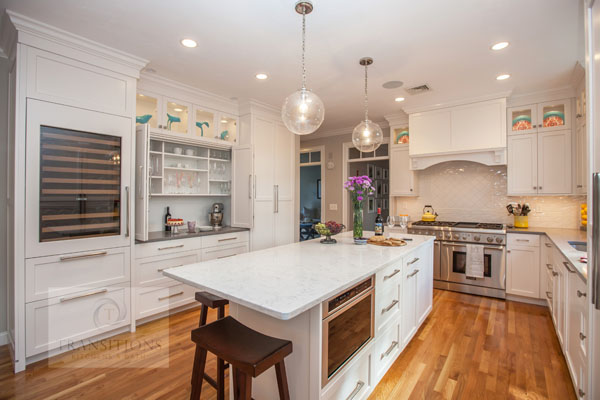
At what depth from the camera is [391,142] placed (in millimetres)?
4848

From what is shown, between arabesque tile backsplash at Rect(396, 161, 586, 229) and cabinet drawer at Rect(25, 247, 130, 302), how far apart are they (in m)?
4.14

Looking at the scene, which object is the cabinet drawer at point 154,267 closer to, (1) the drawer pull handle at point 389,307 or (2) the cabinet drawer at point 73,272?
(2) the cabinet drawer at point 73,272

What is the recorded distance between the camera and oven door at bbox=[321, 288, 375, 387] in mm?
1407

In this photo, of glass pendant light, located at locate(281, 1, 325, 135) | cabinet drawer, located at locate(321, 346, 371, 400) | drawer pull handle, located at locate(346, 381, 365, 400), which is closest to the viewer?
cabinet drawer, located at locate(321, 346, 371, 400)

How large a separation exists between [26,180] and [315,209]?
7.14m

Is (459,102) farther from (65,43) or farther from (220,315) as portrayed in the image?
(65,43)

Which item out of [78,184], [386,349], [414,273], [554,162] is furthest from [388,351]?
[554,162]

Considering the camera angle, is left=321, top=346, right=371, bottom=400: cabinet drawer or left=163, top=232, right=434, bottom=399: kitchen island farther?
left=321, top=346, right=371, bottom=400: cabinet drawer

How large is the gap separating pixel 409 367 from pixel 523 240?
8.00 feet

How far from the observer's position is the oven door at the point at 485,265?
3686mm

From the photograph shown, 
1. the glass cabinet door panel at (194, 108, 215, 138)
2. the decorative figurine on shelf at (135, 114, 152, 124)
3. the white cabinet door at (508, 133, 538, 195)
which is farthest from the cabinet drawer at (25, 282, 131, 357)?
the white cabinet door at (508, 133, 538, 195)

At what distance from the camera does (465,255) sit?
3879mm

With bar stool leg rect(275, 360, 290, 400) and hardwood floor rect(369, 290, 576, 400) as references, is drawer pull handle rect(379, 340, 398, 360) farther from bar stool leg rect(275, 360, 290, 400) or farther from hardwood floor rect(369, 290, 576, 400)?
bar stool leg rect(275, 360, 290, 400)

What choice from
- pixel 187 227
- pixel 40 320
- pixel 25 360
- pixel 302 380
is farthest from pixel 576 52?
pixel 25 360
